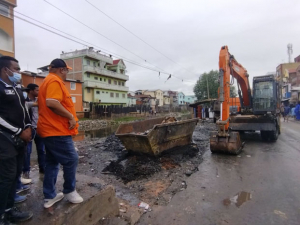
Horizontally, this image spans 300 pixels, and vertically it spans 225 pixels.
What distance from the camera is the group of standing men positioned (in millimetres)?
2041

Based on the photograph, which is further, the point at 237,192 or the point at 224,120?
the point at 224,120

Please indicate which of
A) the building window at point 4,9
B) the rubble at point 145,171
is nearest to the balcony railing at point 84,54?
the building window at point 4,9

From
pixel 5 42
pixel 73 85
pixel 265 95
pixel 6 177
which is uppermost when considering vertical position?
pixel 5 42

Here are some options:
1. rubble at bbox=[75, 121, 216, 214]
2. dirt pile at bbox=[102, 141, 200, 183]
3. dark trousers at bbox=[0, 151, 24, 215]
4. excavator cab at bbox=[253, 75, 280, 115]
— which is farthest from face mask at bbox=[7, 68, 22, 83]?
excavator cab at bbox=[253, 75, 280, 115]

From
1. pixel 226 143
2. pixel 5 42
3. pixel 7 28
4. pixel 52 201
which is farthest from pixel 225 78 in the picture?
pixel 7 28

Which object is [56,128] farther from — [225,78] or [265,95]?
[265,95]

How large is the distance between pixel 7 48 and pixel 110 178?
16840 millimetres

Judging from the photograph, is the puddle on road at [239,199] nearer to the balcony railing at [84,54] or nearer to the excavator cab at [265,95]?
the excavator cab at [265,95]

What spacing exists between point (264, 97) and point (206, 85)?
29.5 metres

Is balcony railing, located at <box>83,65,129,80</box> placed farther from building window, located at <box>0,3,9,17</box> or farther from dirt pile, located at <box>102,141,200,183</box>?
dirt pile, located at <box>102,141,200,183</box>

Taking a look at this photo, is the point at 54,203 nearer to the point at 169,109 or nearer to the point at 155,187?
the point at 155,187

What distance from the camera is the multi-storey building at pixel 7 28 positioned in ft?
50.9

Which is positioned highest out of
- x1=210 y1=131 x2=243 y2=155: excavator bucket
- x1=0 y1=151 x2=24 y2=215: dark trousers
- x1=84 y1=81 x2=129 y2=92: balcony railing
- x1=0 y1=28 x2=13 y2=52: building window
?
x1=0 y1=28 x2=13 y2=52: building window

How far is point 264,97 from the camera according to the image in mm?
9133
